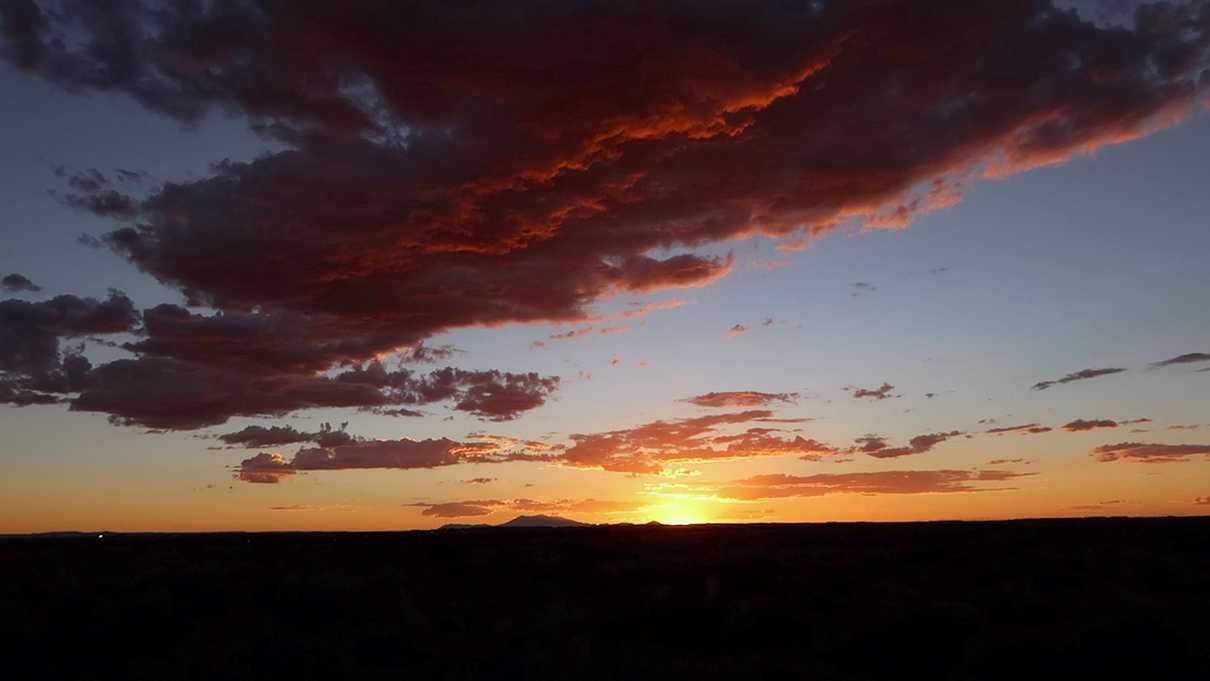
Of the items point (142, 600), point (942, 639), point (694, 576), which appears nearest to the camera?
point (942, 639)

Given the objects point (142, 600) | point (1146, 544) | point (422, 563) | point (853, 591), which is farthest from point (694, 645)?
point (1146, 544)

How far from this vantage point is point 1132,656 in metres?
14.4

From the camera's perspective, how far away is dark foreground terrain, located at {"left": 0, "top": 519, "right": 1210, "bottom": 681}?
14797 mm

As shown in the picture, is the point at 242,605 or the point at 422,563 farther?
the point at 422,563

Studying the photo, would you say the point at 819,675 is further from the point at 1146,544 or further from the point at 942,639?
the point at 1146,544

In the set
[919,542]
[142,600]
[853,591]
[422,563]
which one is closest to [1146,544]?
[919,542]

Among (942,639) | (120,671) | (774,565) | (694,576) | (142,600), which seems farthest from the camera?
(774,565)

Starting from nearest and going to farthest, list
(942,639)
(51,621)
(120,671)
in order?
(120,671)
(942,639)
(51,621)

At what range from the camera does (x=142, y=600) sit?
865 inches

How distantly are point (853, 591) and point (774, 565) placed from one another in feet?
22.7

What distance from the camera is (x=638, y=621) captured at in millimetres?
19719

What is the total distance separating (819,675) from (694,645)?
4.02m

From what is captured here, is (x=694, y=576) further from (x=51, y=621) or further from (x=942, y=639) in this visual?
(x=51, y=621)

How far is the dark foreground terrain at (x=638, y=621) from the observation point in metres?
14.8
